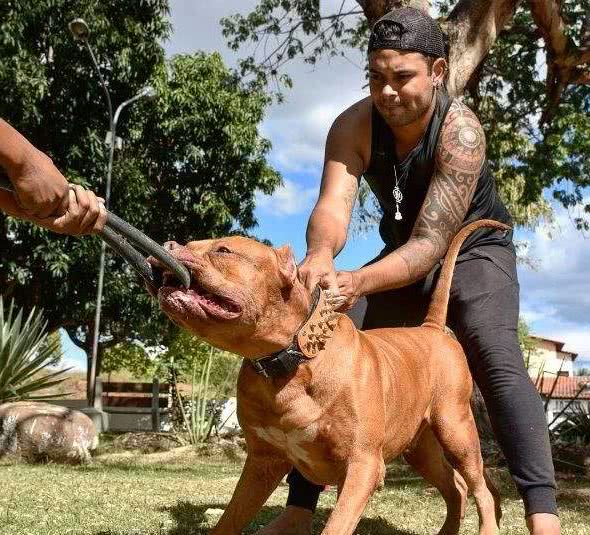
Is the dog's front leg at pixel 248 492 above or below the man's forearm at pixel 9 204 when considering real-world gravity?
below

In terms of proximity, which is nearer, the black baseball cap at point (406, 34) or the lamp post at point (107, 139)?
the black baseball cap at point (406, 34)

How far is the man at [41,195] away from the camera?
2.24 meters

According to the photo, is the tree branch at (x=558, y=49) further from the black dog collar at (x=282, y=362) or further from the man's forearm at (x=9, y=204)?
the man's forearm at (x=9, y=204)

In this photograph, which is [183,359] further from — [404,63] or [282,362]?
[282,362]

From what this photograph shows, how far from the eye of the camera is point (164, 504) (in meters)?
5.08

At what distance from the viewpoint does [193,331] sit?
101 inches

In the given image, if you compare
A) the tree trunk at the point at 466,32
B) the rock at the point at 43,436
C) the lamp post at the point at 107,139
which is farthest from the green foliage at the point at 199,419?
the tree trunk at the point at 466,32

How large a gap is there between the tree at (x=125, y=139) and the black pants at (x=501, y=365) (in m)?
12.8

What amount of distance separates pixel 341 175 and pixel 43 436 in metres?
6.36

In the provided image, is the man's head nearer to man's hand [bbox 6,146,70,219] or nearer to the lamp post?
man's hand [bbox 6,146,70,219]

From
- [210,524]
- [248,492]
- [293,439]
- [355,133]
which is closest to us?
[293,439]

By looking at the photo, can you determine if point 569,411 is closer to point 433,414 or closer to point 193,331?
point 433,414

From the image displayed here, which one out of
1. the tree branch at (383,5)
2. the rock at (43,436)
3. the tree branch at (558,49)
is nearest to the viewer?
the rock at (43,436)

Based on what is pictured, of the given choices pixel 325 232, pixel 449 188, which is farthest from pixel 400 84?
pixel 325 232
